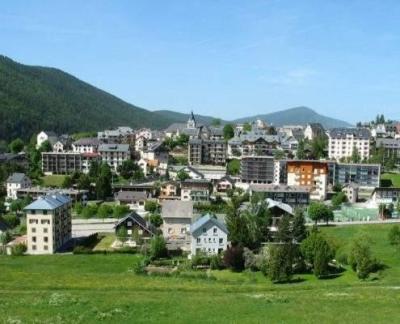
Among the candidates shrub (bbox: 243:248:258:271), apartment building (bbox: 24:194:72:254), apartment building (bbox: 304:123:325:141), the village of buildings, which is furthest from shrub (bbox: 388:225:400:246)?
apartment building (bbox: 304:123:325:141)

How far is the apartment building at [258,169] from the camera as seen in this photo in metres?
83.1

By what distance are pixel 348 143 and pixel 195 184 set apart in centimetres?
4308

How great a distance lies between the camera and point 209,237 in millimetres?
46531

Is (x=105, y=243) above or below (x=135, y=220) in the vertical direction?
below

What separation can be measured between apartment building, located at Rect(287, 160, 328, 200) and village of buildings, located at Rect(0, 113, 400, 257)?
6.3 inches

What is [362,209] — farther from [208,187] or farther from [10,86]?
[10,86]

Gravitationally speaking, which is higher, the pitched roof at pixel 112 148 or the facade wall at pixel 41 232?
the pitched roof at pixel 112 148

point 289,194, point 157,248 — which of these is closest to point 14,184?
point 157,248

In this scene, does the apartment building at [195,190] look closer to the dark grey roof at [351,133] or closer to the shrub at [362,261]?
the shrub at [362,261]

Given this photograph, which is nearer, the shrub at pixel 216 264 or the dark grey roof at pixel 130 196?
the shrub at pixel 216 264

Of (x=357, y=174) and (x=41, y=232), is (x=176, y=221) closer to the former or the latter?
(x=41, y=232)

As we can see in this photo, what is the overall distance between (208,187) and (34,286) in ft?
137

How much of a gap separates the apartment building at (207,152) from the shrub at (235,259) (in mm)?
59411

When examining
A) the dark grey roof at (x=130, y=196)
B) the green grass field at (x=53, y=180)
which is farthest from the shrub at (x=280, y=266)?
the green grass field at (x=53, y=180)
